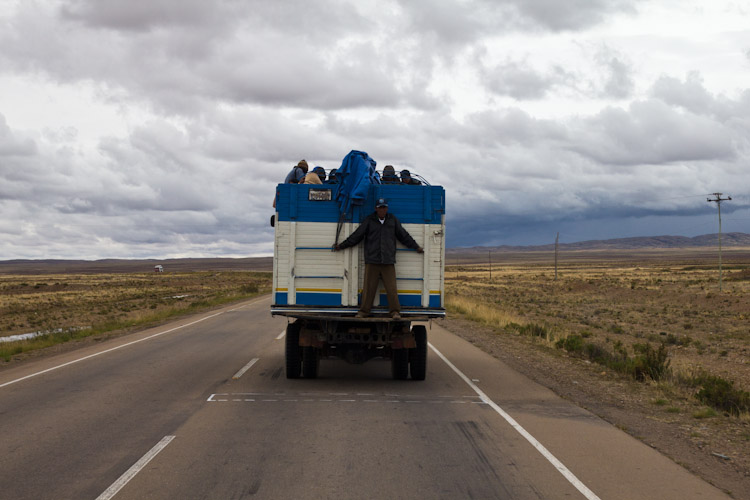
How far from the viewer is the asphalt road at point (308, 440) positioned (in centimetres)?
563

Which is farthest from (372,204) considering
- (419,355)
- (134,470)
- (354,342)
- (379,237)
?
(134,470)

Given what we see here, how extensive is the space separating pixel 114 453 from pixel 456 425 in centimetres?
397

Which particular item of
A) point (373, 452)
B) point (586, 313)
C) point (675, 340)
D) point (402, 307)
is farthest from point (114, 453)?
point (586, 313)

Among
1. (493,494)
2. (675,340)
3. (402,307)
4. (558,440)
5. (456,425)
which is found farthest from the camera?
(675,340)

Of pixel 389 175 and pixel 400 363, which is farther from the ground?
pixel 389 175

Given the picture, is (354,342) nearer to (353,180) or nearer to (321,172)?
(353,180)

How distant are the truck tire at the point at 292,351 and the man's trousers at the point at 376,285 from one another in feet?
5.30

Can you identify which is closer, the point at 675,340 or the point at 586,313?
the point at 675,340

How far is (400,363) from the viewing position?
38.3ft

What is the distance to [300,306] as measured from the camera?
34.5 feet

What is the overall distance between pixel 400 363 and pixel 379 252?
253cm

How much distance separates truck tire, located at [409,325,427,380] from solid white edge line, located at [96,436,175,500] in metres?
5.19

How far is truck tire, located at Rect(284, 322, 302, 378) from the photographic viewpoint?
11.3m

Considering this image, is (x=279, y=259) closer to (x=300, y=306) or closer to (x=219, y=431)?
(x=300, y=306)
